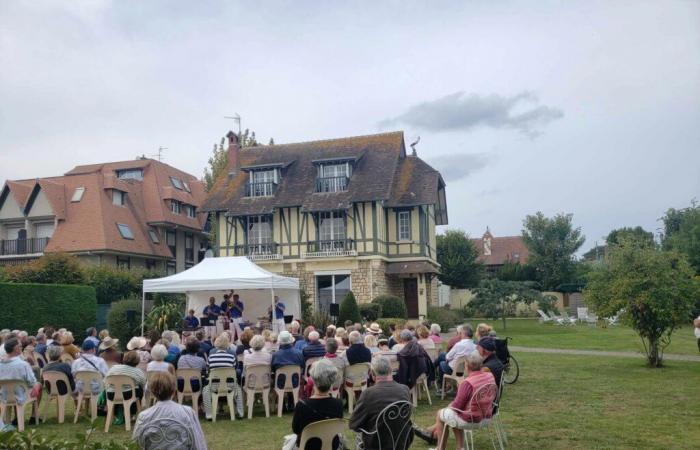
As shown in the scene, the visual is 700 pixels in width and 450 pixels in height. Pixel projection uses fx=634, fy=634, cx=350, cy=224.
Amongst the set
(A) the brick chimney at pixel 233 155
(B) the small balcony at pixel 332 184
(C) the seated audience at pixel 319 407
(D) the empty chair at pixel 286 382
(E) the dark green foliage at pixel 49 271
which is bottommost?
(D) the empty chair at pixel 286 382

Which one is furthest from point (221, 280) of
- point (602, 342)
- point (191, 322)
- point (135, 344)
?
point (602, 342)

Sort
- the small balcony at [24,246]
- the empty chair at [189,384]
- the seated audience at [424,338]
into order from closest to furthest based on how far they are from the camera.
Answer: the empty chair at [189,384], the seated audience at [424,338], the small balcony at [24,246]

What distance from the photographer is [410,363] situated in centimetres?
911

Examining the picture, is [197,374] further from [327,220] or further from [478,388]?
[327,220]

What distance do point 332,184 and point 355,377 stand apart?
1951cm

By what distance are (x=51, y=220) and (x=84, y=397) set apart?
80.9 feet

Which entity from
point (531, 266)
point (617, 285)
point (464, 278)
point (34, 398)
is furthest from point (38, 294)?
point (531, 266)

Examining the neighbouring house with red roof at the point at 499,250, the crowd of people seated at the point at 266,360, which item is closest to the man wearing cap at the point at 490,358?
the crowd of people seated at the point at 266,360

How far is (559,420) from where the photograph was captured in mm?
8156

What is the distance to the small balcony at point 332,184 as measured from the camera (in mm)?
27953

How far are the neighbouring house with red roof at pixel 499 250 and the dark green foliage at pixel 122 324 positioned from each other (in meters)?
40.2

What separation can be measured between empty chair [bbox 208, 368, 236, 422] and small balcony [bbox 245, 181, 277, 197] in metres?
20.2

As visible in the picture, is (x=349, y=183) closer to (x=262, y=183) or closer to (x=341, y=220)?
(x=341, y=220)

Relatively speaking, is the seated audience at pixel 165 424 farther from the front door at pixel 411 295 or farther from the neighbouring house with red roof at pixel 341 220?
the front door at pixel 411 295
